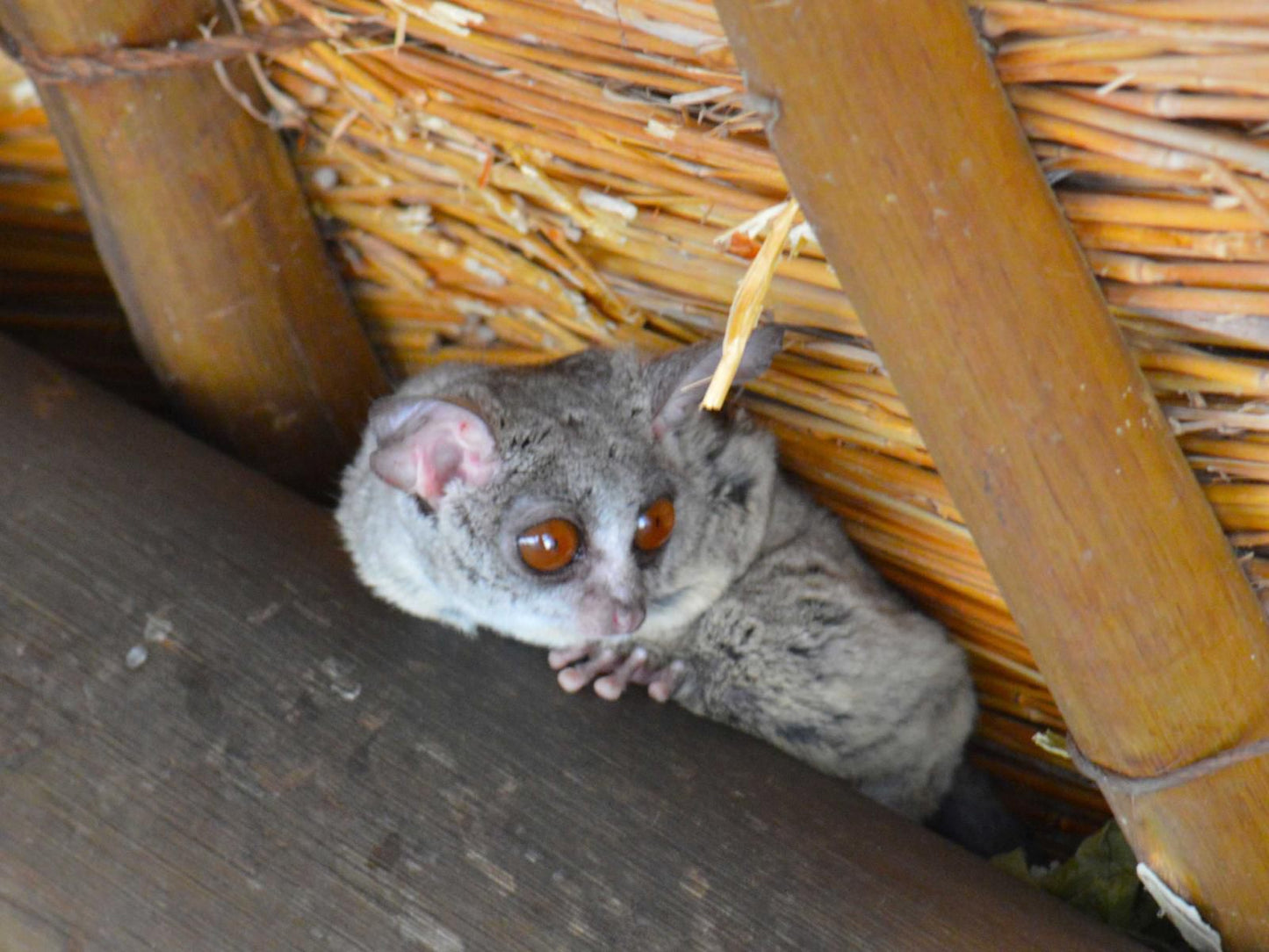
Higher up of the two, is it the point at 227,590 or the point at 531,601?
the point at 227,590

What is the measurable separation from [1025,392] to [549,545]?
0.74 metres

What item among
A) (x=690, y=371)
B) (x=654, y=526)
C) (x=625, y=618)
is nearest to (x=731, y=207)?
(x=690, y=371)

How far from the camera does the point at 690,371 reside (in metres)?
1.95

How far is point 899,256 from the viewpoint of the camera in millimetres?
1406

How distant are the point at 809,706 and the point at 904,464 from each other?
0.42m

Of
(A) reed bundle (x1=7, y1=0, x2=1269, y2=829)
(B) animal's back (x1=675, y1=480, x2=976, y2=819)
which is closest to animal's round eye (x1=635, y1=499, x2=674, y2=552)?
(B) animal's back (x1=675, y1=480, x2=976, y2=819)

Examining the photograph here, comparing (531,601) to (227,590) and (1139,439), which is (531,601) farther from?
(1139,439)

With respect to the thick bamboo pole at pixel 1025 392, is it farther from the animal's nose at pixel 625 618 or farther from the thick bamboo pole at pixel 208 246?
the thick bamboo pole at pixel 208 246

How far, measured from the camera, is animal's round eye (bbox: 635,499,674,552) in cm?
192

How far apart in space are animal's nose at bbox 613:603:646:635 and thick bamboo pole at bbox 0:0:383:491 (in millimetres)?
862

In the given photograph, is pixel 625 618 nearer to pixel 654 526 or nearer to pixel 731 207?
pixel 654 526

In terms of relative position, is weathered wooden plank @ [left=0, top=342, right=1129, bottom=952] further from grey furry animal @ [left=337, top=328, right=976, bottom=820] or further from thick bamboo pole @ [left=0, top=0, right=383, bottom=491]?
thick bamboo pole @ [left=0, top=0, right=383, bottom=491]

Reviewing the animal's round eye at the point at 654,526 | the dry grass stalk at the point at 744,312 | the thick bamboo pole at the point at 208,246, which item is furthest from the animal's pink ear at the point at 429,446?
the thick bamboo pole at the point at 208,246

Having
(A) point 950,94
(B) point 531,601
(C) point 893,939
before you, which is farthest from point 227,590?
(A) point 950,94
